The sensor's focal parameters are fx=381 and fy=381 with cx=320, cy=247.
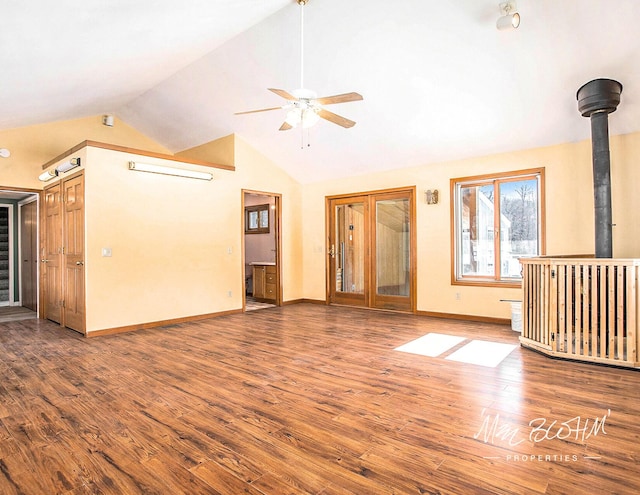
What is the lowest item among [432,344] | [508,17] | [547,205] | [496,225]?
[432,344]

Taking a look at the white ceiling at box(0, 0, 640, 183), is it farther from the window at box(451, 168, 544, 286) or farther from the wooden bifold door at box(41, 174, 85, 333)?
the wooden bifold door at box(41, 174, 85, 333)

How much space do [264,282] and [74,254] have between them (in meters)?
3.65

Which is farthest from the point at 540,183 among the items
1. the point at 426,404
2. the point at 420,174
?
the point at 426,404

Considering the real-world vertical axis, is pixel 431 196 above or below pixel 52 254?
above

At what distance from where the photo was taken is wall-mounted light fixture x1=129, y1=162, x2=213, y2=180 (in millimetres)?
5479

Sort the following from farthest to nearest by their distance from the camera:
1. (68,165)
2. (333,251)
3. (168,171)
A: (333,251), (168,171), (68,165)

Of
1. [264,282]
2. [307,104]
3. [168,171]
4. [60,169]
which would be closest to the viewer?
[307,104]

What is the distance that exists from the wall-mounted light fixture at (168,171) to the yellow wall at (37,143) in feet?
7.48

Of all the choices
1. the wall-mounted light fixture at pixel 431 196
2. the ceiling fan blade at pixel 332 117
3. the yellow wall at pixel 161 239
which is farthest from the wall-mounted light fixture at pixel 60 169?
the wall-mounted light fixture at pixel 431 196

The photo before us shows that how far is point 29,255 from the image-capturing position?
24.8ft

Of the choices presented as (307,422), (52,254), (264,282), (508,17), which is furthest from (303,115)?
(264,282)

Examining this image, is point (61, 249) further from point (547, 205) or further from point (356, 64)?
point (547, 205)

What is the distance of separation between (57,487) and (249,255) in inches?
314

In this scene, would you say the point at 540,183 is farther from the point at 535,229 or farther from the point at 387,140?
the point at 387,140
